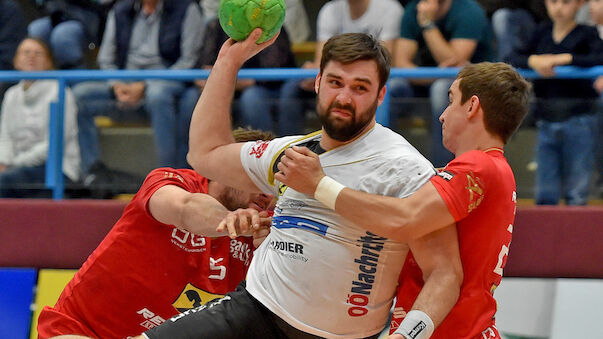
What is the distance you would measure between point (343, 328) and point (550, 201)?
304cm

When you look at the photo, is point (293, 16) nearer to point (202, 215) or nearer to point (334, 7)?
point (334, 7)

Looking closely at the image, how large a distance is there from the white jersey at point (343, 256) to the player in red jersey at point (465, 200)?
106 millimetres

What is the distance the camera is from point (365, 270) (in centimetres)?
326

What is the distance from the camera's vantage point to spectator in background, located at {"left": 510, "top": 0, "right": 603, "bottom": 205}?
5668 millimetres

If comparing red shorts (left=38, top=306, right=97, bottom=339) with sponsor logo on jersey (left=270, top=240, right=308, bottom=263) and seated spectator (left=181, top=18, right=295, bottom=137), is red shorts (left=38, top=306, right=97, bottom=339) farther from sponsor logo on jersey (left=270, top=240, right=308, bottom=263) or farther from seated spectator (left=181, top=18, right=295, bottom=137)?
seated spectator (left=181, top=18, right=295, bottom=137)

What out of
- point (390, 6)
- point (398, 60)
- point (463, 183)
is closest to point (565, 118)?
point (398, 60)

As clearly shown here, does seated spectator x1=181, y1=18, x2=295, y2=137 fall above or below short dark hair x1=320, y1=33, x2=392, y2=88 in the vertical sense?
below

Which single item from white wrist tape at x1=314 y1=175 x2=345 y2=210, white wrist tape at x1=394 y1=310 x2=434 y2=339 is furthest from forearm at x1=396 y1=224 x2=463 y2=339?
white wrist tape at x1=314 y1=175 x2=345 y2=210

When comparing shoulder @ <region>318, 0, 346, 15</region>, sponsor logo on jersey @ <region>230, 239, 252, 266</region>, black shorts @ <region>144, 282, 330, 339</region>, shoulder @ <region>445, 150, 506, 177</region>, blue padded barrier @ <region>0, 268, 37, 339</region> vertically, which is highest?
shoulder @ <region>318, 0, 346, 15</region>

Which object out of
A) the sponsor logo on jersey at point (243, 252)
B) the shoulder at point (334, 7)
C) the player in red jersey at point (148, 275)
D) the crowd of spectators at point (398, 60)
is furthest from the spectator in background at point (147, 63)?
the sponsor logo on jersey at point (243, 252)

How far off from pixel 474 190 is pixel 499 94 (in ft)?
1.49

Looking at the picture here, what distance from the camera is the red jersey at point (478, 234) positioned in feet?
10.9

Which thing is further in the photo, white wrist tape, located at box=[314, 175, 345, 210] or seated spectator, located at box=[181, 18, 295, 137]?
seated spectator, located at box=[181, 18, 295, 137]

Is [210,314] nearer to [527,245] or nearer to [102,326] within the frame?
[102,326]
